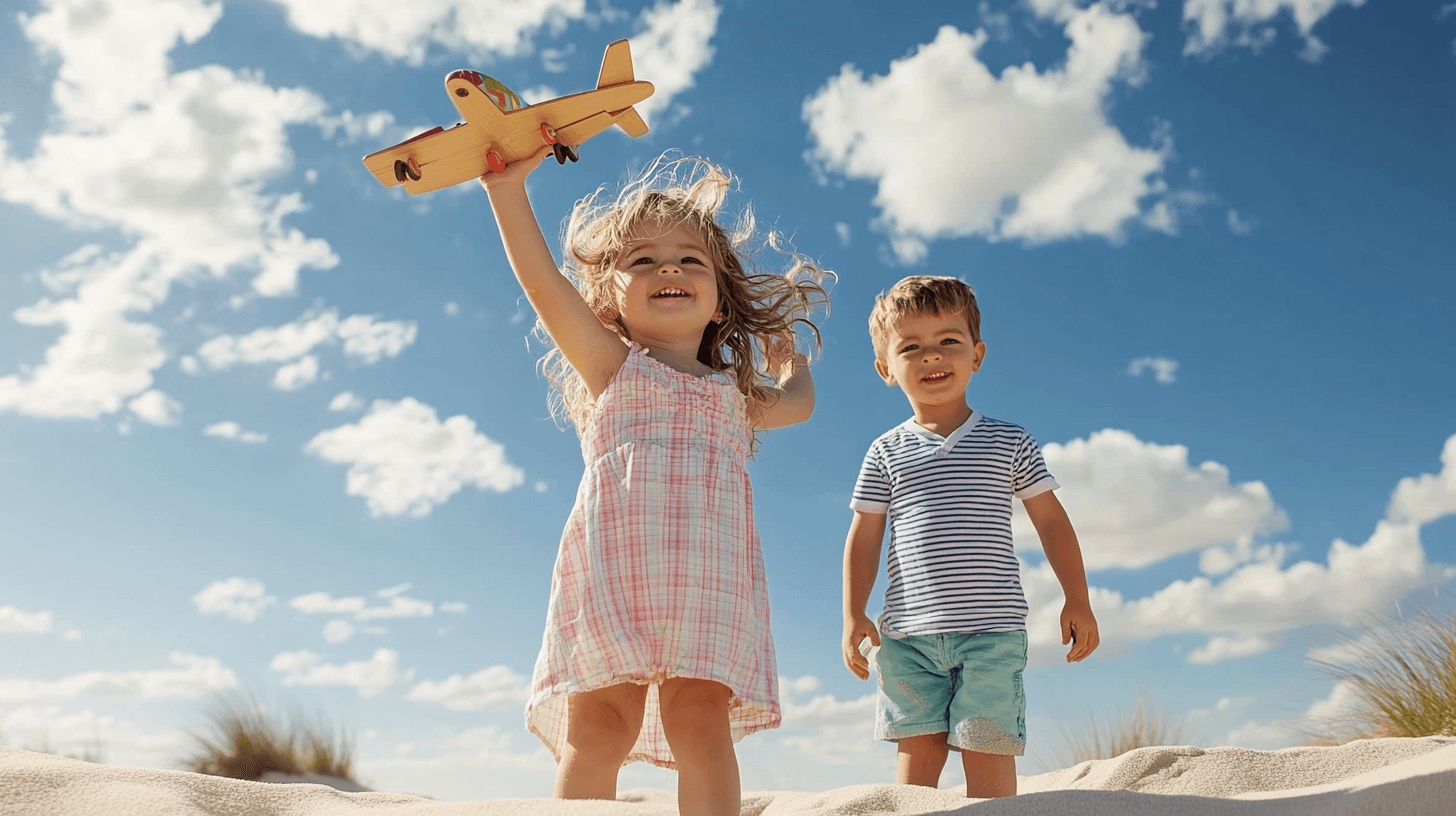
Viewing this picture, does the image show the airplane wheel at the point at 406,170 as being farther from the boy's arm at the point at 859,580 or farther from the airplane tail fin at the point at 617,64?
the boy's arm at the point at 859,580

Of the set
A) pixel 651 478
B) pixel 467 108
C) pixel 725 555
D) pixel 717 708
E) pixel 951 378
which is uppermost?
pixel 467 108

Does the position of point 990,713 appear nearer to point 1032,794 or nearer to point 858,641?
point 858,641

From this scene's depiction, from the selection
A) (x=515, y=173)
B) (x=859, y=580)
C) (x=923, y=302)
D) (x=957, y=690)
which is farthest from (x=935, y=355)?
(x=515, y=173)

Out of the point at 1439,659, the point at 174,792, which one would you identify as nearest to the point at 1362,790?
the point at 174,792

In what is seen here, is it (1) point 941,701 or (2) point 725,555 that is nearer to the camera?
(2) point 725,555

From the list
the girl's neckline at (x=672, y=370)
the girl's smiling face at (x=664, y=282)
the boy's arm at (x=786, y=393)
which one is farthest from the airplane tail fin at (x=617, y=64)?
the boy's arm at (x=786, y=393)

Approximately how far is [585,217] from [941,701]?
6.20ft

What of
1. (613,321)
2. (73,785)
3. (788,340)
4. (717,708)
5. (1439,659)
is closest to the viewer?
(717,708)

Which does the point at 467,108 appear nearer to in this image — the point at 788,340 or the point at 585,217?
the point at 585,217

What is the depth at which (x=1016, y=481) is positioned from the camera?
12.1ft

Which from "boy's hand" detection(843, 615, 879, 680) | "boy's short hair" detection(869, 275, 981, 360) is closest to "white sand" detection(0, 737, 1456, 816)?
"boy's hand" detection(843, 615, 879, 680)

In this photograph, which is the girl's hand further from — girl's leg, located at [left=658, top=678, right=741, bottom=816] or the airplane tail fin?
girl's leg, located at [left=658, top=678, right=741, bottom=816]

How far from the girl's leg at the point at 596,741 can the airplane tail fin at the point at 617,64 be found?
1.60m

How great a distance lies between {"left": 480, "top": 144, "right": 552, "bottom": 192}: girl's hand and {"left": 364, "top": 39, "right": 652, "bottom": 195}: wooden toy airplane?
0.01m
